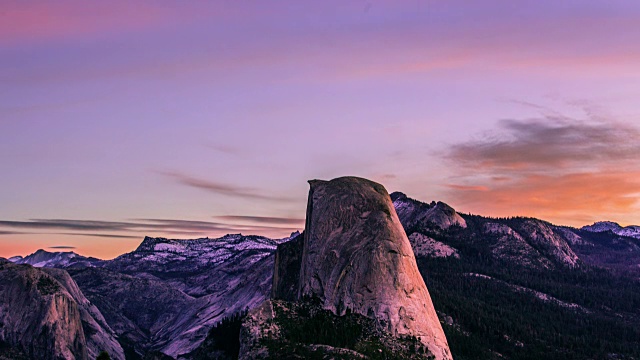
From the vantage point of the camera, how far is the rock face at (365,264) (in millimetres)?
150625

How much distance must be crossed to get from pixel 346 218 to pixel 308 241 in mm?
13004

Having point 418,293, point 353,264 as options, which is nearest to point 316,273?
point 353,264

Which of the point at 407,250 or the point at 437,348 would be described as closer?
the point at 437,348

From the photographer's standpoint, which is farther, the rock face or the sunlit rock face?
the sunlit rock face

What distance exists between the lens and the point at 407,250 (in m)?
165

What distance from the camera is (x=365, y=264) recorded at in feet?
515

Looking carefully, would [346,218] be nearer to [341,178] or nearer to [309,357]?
[341,178]

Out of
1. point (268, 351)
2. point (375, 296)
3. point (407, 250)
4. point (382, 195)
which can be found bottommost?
point (268, 351)

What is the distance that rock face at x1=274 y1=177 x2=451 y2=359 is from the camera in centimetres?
15062

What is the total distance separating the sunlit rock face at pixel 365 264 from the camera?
495 feet

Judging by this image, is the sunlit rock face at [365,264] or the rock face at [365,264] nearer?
the rock face at [365,264]

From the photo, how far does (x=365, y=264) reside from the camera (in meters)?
157

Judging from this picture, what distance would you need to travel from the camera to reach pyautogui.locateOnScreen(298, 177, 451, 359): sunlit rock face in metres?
151

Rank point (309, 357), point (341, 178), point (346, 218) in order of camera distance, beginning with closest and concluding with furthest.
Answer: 1. point (309, 357)
2. point (346, 218)
3. point (341, 178)
